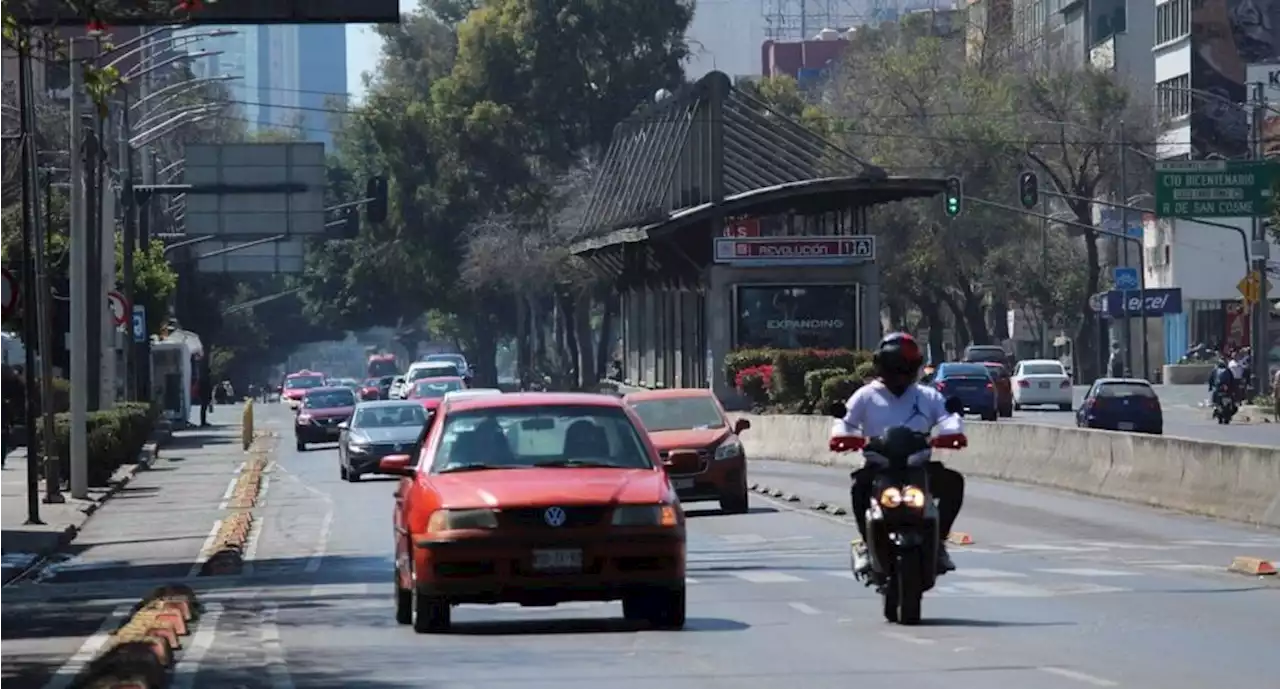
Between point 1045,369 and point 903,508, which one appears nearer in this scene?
point 903,508

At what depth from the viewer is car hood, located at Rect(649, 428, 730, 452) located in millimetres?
30203

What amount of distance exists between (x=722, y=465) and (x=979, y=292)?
69008mm

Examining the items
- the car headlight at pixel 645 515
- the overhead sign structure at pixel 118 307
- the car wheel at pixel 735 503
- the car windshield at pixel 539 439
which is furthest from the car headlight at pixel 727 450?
the overhead sign structure at pixel 118 307

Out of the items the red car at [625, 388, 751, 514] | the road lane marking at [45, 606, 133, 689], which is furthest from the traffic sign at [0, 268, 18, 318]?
the road lane marking at [45, 606, 133, 689]

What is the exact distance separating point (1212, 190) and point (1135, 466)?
33.4 m

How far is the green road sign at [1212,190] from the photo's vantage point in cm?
6269

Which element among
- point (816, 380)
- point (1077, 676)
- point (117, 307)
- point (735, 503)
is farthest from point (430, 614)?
point (816, 380)

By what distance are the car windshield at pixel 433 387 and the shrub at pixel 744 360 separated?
22.9 ft

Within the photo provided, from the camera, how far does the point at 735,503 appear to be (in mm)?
30562

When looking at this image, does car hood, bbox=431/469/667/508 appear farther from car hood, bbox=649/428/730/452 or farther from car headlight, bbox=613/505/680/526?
car hood, bbox=649/428/730/452

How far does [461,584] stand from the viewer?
15227 mm

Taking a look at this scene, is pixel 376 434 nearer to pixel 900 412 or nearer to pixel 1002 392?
pixel 900 412

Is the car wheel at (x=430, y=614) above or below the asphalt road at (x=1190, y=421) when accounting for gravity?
above

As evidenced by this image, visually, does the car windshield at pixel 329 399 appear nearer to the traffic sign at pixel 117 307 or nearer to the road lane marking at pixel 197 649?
the traffic sign at pixel 117 307
